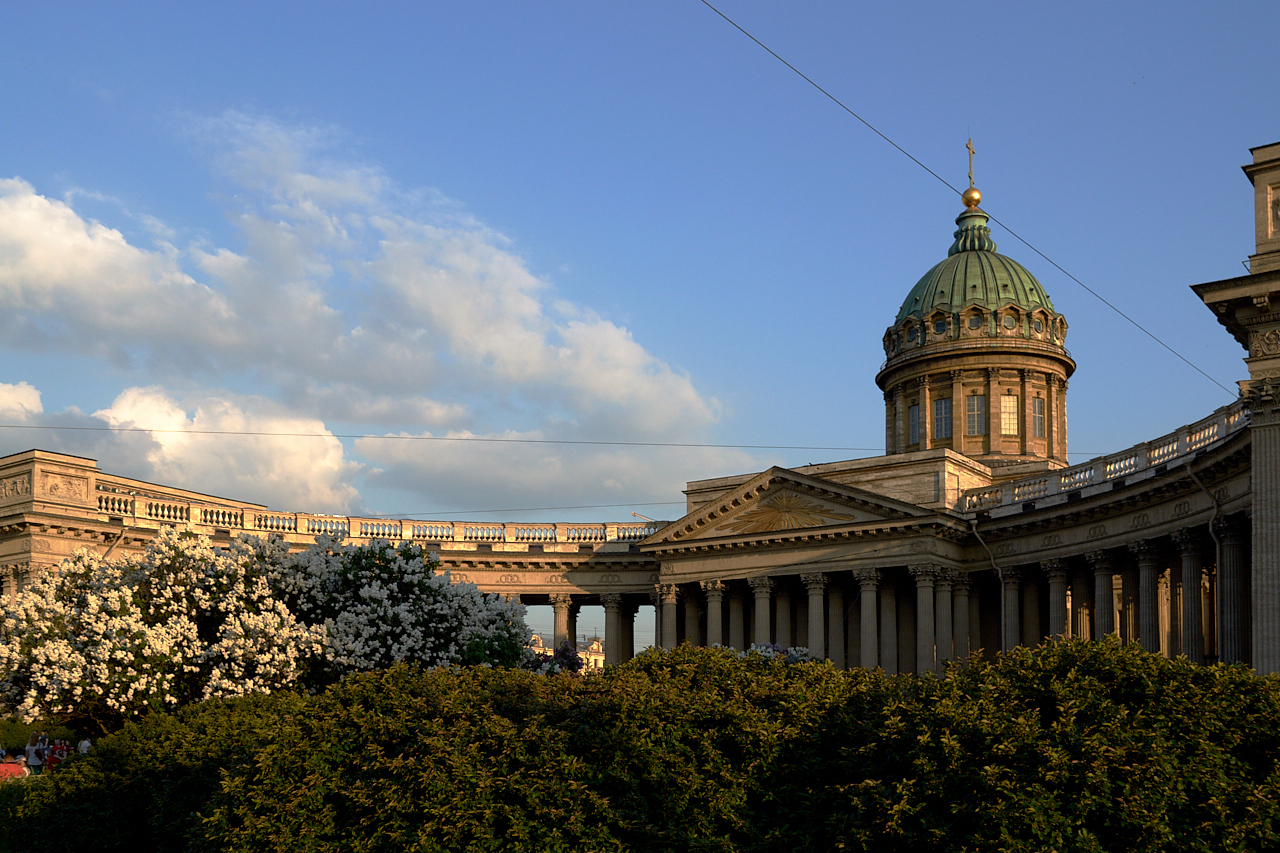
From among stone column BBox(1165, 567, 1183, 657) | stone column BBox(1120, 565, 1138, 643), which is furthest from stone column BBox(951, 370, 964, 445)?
stone column BBox(1120, 565, 1138, 643)

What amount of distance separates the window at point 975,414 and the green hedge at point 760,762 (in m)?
48.7

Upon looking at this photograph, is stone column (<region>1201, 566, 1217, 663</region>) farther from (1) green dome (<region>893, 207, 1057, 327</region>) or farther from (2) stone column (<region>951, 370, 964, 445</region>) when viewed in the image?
(1) green dome (<region>893, 207, 1057, 327</region>)

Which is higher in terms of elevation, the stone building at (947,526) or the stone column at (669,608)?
the stone building at (947,526)

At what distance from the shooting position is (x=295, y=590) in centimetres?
4150

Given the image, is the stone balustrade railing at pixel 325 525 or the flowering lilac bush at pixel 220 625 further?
the stone balustrade railing at pixel 325 525

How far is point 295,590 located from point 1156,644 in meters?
28.1

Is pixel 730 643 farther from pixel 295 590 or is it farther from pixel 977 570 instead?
pixel 295 590

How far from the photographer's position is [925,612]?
172ft

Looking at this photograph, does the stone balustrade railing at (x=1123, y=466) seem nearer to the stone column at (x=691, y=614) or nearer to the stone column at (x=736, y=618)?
the stone column at (x=736, y=618)

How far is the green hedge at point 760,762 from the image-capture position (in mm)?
15633

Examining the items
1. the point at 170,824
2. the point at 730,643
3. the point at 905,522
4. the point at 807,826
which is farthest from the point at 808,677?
the point at 730,643

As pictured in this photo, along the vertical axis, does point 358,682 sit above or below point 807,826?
above

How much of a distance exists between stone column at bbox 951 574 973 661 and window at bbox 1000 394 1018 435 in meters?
17.0

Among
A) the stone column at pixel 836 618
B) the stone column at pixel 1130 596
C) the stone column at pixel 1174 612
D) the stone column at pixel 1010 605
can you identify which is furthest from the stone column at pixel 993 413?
the stone column at pixel 1130 596
